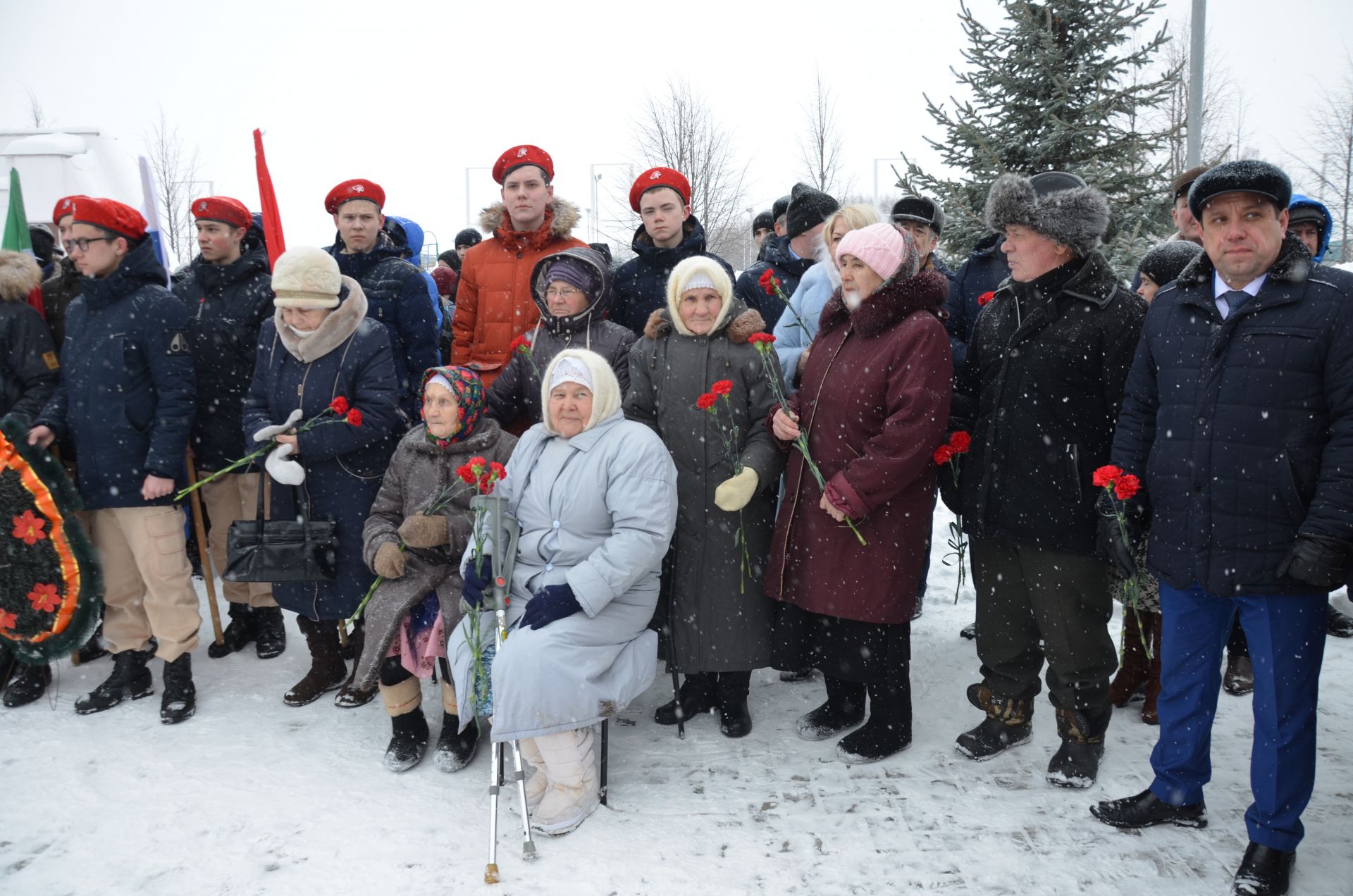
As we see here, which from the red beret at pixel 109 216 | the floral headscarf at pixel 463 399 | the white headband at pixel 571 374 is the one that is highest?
the red beret at pixel 109 216

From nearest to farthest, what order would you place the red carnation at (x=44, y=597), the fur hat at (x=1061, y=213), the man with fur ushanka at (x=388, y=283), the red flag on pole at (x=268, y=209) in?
the fur hat at (x=1061, y=213), the red carnation at (x=44, y=597), the man with fur ushanka at (x=388, y=283), the red flag on pole at (x=268, y=209)

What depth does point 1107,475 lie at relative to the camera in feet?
10.3

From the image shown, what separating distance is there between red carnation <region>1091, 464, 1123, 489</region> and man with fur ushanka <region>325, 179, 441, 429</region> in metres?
3.67

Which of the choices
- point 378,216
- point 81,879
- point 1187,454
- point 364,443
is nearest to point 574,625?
point 364,443

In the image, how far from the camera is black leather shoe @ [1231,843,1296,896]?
9.29ft

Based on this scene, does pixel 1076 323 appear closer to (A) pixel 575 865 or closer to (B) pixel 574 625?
(B) pixel 574 625

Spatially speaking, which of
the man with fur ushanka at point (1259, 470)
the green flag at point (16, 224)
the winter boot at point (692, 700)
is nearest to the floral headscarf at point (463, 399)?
the winter boot at point (692, 700)

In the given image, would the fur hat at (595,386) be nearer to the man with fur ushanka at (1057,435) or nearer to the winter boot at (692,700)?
the winter boot at (692,700)

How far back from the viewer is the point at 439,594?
399 cm

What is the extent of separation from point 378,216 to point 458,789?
11.1 ft

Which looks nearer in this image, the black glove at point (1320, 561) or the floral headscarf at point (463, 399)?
the black glove at point (1320, 561)

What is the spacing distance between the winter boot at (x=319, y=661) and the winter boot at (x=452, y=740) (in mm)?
1043

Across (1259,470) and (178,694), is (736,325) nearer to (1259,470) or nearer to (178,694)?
(1259,470)

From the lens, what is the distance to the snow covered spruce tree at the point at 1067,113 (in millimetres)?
7152
